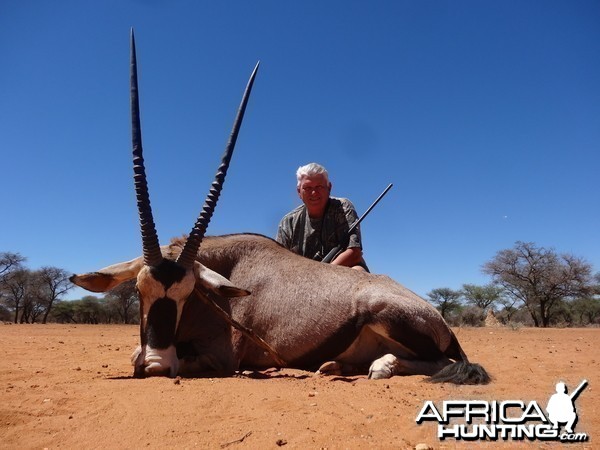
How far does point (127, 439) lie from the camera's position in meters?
2.43

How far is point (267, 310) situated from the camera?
5.01 metres

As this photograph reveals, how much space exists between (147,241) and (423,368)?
2857mm

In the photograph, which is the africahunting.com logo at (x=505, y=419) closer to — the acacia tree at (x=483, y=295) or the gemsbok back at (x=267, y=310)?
the gemsbok back at (x=267, y=310)

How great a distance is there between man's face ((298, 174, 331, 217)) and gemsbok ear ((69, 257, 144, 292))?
281cm

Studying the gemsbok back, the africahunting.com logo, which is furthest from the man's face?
the africahunting.com logo

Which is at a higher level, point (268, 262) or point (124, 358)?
point (268, 262)

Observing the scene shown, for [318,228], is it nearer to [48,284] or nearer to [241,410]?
[241,410]

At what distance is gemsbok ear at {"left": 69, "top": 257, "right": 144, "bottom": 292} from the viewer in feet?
14.7

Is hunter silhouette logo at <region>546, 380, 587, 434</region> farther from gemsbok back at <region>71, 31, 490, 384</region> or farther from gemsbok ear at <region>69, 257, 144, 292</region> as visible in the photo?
gemsbok ear at <region>69, 257, 144, 292</region>

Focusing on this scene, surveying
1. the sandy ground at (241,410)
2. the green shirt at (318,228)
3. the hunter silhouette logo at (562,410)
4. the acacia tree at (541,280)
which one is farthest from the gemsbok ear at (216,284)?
the acacia tree at (541,280)

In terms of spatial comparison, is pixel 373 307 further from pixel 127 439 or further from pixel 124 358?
pixel 124 358

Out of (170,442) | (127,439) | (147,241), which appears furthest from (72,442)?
(147,241)

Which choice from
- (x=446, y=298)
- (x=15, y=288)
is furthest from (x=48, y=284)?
(x=446, y=298)

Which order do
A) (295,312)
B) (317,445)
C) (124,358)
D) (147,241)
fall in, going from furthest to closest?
(124,358), (295,312), (147,241), (317,445)
